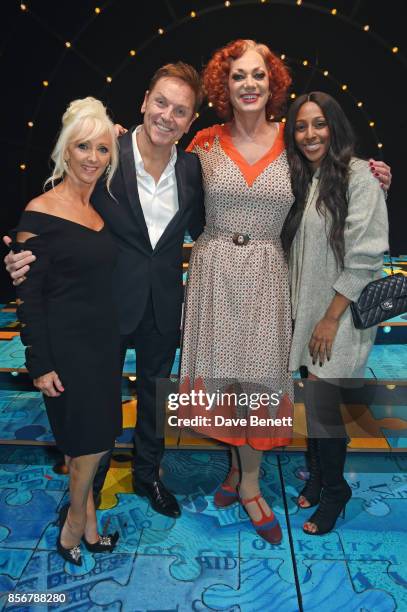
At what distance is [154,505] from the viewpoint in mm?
2320

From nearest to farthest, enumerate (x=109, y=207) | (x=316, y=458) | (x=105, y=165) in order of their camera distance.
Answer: (x=105, y=165), (x=109, y=207), (x=316, y=458)

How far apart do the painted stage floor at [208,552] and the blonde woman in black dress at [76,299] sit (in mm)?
355

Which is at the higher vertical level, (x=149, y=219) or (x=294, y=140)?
(x=294, y=140)

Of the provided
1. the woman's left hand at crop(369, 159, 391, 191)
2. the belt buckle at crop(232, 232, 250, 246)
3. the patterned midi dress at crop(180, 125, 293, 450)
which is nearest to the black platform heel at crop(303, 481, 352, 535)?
the patterned midi dress at crop(180, 125, 293, 450)

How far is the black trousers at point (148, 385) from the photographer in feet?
6.97

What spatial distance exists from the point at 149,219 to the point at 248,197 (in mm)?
371

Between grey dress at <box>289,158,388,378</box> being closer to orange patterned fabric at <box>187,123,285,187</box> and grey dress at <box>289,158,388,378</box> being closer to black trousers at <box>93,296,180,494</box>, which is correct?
orange patterned fabric at <box>187,123,285,187</box>

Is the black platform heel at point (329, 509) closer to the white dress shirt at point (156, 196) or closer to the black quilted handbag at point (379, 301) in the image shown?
the black quilted handbag at point (379, 301)

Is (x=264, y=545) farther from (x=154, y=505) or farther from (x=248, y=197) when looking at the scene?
(x=248, y=197)

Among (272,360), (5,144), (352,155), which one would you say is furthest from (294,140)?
(5,144)

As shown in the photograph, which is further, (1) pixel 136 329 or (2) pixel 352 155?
(1) pixel 136 329

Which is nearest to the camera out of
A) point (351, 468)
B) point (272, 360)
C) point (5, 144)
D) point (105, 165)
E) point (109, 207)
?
point (105, 165)

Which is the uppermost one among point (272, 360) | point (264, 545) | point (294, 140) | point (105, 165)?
point (294, 140)

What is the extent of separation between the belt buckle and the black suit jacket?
0.67 ft
